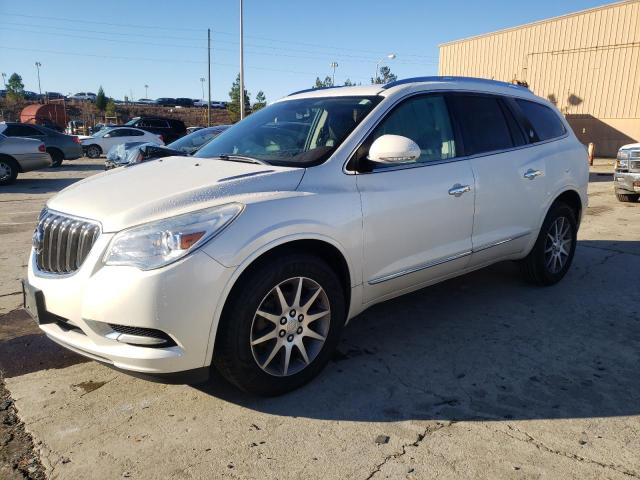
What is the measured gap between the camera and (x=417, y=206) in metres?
3.50

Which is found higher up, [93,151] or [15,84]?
[15,84]

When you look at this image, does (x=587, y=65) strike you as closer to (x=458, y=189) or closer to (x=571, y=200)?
(x=571, y=200)

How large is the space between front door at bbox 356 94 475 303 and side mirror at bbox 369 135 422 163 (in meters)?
0.13

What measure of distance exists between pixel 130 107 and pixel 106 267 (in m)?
73.0

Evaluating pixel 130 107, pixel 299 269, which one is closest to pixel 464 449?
pixel 299 269

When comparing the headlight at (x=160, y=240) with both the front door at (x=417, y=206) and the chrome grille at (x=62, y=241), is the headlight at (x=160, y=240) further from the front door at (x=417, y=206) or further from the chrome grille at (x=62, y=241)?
the front door at (x=417, y=206)

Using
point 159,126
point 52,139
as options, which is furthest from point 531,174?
point 159,126

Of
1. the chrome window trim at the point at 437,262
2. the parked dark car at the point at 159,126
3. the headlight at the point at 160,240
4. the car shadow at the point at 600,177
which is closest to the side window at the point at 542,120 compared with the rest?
the chrome window trim at the point at 437,262

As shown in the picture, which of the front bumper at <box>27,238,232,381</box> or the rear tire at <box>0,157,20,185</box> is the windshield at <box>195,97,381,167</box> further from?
the rear tire at <box>0,157,20,185</box>

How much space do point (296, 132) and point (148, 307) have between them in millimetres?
1734

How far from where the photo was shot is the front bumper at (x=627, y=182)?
1002 cm

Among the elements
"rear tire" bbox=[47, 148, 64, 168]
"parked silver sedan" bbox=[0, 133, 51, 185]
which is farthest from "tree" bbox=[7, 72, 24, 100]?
"parked silver sedan" bbox=[0, 133, 51, 185]

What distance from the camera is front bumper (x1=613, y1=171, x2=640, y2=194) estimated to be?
10016mm

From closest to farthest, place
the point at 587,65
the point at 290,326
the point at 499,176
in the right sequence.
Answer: the point at 290,326, the point at 499,176, the point at 587,65
